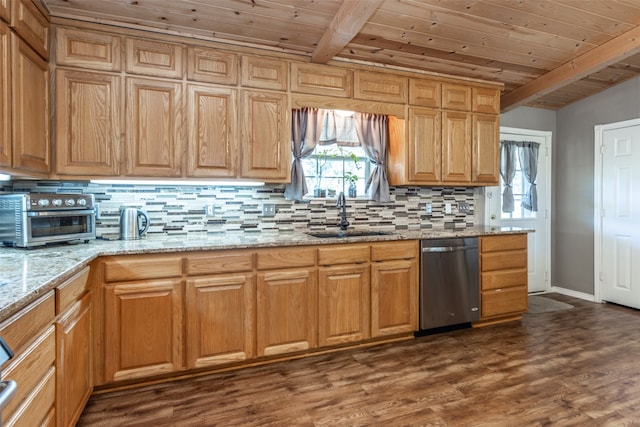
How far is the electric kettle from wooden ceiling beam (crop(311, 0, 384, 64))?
1802 mm

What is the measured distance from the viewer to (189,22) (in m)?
2.65

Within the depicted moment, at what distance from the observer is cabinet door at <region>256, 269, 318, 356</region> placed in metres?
2.63

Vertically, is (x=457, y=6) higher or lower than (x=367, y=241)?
higher

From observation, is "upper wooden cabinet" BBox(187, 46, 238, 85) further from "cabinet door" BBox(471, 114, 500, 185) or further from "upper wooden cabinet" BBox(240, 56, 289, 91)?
"cabinet door" BBox(471, 114, 500, 185)

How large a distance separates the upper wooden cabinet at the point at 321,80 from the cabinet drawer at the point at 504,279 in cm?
209

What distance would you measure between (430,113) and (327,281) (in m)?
1.89

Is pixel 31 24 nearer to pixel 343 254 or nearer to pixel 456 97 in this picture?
pixel 343 254

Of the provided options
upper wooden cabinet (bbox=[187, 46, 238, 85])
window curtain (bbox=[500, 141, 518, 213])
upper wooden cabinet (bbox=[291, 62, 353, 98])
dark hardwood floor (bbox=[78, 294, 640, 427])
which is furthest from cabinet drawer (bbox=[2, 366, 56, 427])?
window curtain (bbox=[500, 141, 518, 213])

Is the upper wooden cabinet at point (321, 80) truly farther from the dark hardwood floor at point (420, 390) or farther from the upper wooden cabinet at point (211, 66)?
the dark hardwood floor at point (420, 390)

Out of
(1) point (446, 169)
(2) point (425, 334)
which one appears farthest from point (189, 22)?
(2) point (425, 334)

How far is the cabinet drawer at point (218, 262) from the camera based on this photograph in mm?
2420

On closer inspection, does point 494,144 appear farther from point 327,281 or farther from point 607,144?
point 327,281

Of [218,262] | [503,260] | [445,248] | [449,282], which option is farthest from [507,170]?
[218,262]

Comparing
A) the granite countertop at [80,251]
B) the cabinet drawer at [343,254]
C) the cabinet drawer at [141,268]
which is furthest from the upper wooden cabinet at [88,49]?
the cabinet drawer at [343,254]
